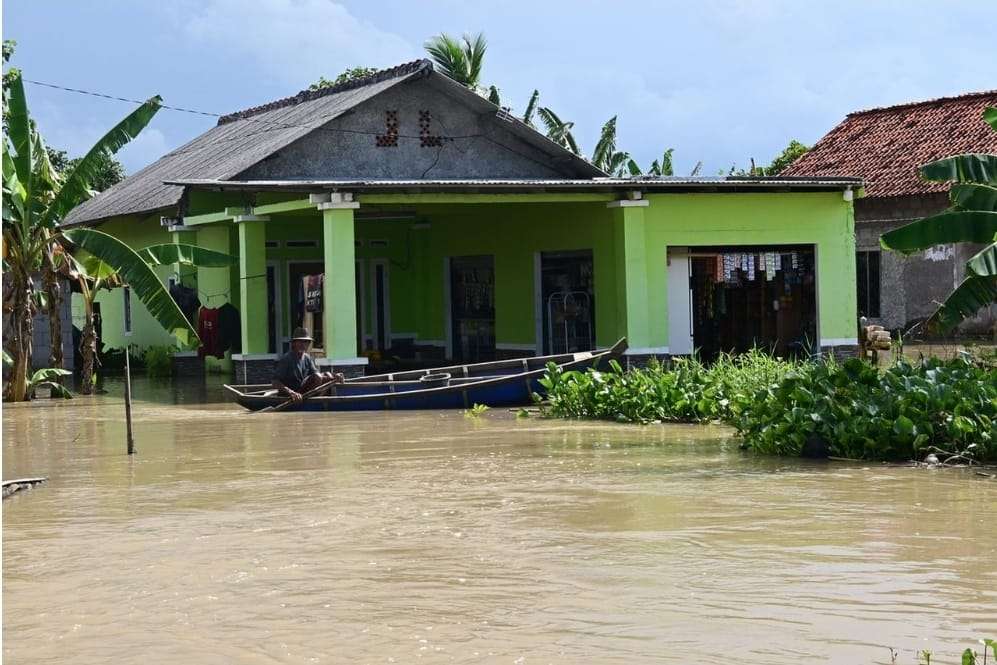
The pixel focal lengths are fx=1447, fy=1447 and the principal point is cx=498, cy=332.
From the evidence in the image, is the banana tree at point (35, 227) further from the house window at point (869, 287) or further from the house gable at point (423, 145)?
the house window at point (869, 287)

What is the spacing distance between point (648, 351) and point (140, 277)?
26.3 feet

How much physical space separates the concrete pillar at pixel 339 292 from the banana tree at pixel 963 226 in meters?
8.72

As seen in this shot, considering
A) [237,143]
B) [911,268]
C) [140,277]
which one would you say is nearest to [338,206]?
[140,277]

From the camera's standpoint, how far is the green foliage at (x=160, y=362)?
3022cm

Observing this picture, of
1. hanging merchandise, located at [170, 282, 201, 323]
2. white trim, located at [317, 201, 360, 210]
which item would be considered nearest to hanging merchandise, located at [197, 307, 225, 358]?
hanging merchandise, located at [170, 282, 201, 323]

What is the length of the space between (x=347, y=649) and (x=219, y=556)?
275 cm

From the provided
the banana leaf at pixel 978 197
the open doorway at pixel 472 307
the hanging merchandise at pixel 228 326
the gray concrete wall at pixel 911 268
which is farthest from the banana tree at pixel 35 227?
the gray concrete wall at pixel 911 268

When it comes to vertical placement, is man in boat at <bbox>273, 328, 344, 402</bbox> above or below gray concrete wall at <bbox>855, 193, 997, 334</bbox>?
below

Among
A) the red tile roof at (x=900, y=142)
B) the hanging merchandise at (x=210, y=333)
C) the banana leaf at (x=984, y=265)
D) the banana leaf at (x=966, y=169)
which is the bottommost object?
the hanging merchandise at (x=210, y=333)

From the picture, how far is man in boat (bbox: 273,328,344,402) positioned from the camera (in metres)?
20.2

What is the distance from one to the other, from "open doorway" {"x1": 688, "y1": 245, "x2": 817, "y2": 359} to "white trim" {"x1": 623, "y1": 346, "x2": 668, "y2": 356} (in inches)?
38.9

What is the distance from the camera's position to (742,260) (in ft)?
80.1

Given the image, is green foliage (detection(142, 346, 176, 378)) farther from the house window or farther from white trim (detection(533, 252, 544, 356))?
the house window

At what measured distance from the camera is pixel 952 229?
15.6m
